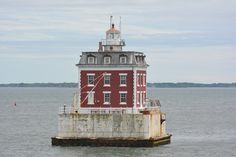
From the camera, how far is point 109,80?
221ft

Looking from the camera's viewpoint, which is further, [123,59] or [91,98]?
[91,98]

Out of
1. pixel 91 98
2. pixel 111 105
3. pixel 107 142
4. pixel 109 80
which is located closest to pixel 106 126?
pixel 107 142

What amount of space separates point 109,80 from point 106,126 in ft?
14.0

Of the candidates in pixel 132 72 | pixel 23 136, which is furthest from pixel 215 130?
pixel 132 72

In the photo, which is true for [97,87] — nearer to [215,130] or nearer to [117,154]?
[117,154]

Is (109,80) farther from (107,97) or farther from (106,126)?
(106,126)

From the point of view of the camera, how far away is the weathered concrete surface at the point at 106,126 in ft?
212

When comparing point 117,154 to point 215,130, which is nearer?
point 117,154

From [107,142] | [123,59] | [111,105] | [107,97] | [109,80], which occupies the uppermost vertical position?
[123,59]

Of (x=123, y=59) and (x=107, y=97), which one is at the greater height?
(x=123, y=59)

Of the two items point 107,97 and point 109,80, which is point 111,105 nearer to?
point 107,97

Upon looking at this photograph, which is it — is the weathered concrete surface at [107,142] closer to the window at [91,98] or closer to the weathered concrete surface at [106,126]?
the weathered concrete surface at [106,126]

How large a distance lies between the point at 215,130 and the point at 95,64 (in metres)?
27.9

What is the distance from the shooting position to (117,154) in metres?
62.7
